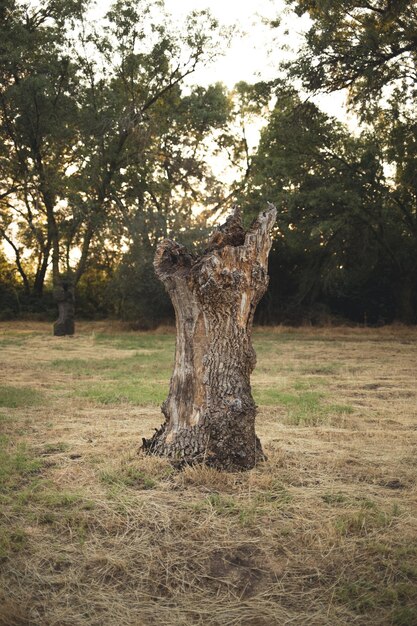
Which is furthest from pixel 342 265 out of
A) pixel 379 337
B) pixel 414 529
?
pixel 414 529

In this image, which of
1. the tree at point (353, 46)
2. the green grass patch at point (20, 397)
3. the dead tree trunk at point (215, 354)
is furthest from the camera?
the tree at point (353, 46)

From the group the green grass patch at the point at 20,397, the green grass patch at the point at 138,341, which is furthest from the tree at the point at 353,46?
the green grass patch at the point at 20,397

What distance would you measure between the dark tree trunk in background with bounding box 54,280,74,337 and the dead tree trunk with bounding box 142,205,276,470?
16423 millimetres

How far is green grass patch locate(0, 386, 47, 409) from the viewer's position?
7.56 m

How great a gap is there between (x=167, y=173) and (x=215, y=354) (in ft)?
88.3

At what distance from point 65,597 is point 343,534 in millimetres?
1769

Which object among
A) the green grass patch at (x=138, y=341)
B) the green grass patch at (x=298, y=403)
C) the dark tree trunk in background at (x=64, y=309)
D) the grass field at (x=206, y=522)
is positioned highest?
the dark tree trunk in background at (x=64, y=309)

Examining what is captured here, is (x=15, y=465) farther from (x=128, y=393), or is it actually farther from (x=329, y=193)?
(x=329, y=193)

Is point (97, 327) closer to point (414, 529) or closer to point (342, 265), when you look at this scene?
point (342, 265)

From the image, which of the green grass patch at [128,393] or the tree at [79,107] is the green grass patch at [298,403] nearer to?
the green grass patch at [128,393]

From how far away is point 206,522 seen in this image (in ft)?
12.2

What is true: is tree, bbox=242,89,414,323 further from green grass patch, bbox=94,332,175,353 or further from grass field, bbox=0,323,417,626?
grass field, bbox=0,323,417,626

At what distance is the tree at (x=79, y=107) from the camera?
23.5 metres

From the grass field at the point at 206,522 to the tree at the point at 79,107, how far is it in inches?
706
